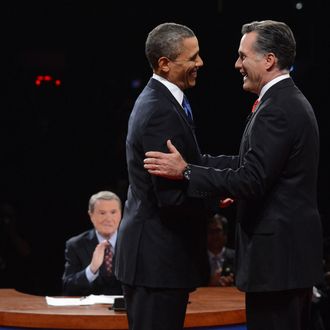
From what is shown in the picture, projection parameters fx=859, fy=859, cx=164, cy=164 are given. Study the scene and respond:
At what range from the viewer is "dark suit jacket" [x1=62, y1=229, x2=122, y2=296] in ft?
15.0

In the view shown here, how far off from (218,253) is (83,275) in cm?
136

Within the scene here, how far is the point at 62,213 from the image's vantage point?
7156 mm

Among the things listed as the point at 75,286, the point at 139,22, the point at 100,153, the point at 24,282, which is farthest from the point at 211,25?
the point at 75,286

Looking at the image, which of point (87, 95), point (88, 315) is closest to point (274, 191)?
point (88, 315)

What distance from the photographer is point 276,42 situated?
2588 millimetres

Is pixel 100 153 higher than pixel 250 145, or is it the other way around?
pixel 250 145

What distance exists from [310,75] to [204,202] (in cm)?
462

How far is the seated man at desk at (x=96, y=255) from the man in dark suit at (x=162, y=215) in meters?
1.92

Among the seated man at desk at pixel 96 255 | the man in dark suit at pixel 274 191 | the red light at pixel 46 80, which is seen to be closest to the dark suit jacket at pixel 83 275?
the seated man at desk at pixel 96 255

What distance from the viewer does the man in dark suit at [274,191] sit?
2.50 m

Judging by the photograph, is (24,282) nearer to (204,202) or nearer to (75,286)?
(75,286)

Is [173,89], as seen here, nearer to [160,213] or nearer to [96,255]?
[160,213]

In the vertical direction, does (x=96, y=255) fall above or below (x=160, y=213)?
below

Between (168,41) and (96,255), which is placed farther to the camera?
(96,255)
